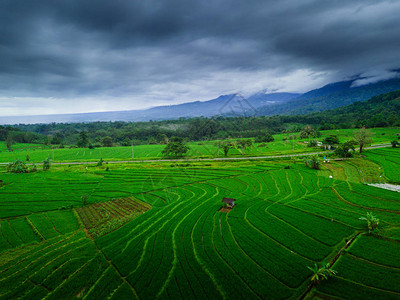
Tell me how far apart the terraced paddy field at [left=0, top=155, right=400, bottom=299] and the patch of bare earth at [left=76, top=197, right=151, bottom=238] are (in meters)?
0.24

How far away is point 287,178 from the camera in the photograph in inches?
2280

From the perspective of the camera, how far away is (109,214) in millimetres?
40312

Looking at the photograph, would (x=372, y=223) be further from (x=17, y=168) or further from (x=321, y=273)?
(x=17, y=168)

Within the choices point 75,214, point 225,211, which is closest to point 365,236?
point 225,211

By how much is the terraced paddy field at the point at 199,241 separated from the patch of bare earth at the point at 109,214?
241mm

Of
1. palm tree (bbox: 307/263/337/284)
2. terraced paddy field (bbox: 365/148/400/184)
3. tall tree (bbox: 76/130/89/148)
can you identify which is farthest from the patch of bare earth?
tall tree (bbox: 76/130/89/148)

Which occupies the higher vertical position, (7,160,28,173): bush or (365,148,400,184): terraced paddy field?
(7,160,28,173): bush

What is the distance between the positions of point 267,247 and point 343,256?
846 cm

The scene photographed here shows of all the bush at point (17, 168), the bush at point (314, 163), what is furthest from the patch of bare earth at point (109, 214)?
the bush at point (17, 168)

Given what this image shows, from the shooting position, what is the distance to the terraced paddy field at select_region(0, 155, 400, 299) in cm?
2034

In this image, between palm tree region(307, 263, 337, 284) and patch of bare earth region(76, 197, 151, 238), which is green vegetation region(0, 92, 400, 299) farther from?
patch of bare earth region(76, 197, 151, 238)

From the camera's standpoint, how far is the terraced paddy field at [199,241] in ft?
66.7

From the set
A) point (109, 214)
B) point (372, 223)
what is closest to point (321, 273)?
point (372, 223)

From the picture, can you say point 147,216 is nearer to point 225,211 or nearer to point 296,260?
point 225,211
